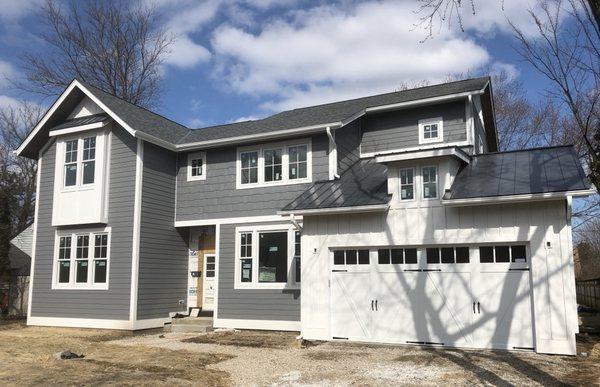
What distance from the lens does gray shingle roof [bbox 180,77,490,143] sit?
14834 millimetres

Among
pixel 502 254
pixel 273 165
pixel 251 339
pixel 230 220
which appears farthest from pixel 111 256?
pixel 502 254

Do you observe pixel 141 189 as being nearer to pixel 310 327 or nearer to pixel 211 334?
pixel 211 334

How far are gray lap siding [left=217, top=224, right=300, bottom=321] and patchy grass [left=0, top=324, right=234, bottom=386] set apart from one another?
10.8ft

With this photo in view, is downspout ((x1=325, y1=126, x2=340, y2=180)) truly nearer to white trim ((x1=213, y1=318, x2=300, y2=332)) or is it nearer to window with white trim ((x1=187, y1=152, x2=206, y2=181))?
white trim ((x1=213, y1=318, x2=300, y2=332))

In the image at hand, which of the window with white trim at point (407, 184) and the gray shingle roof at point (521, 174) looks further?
the window with white trim at point (407, 184)

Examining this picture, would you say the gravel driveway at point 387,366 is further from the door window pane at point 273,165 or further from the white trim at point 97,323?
the door window pane at point 273,165

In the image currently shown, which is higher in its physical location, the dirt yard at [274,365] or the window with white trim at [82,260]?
the window with white trim at [82,260]

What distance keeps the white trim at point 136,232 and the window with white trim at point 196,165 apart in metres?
1.67

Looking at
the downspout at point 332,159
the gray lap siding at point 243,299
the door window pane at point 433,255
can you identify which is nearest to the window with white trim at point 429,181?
the door window pane at point 433,255

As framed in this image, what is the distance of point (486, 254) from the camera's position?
1087cm

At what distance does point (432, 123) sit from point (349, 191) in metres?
3.95

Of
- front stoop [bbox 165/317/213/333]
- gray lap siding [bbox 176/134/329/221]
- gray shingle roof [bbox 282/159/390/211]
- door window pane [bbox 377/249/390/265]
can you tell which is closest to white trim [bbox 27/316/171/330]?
front stoop [bbox 165/317/213/333]

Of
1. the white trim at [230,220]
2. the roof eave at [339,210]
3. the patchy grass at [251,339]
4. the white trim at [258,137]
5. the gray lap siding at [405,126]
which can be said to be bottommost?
the patchy grass at [251,339]

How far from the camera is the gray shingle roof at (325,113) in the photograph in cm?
1483
